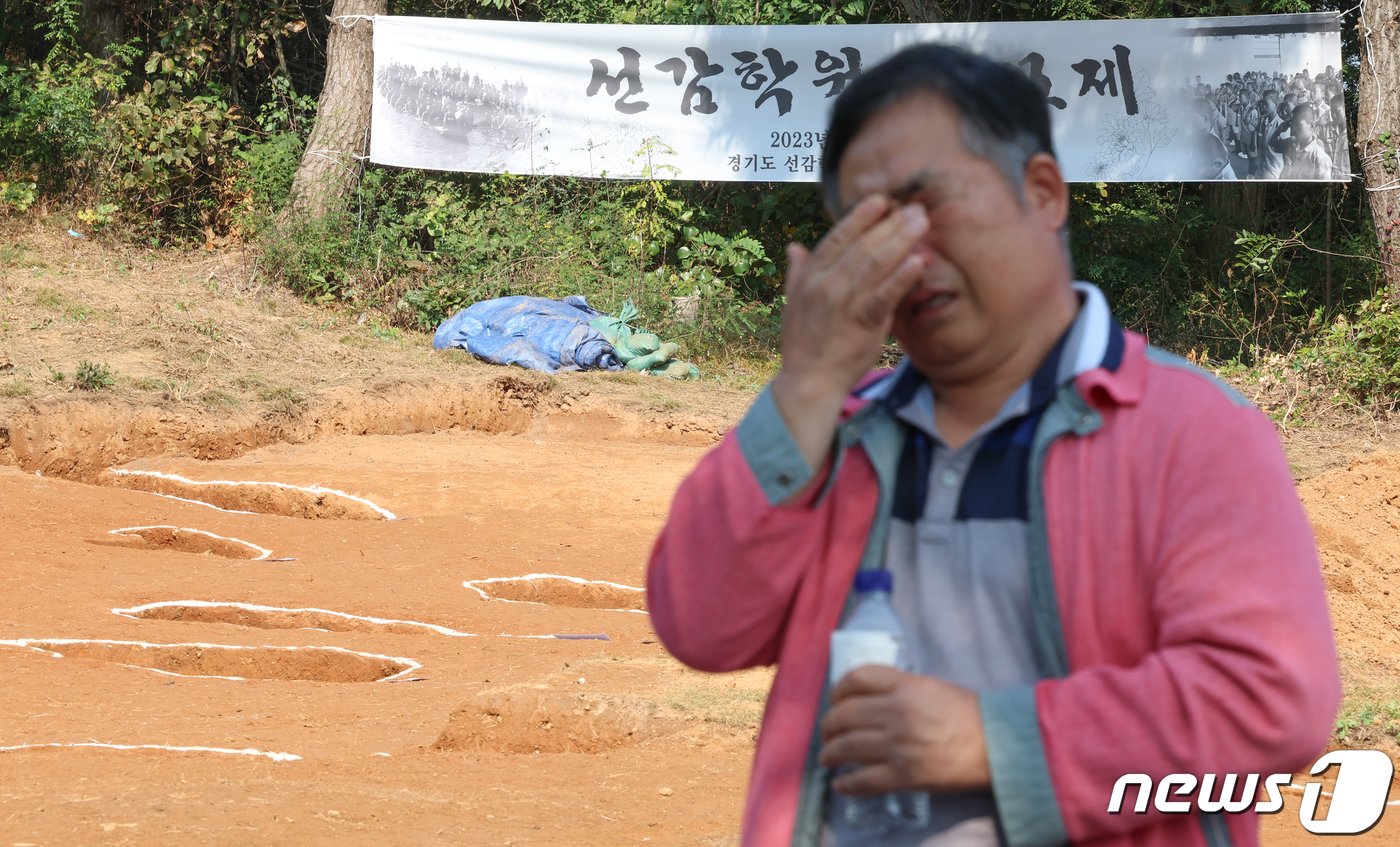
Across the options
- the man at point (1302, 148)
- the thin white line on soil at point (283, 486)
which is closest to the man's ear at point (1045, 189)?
the thin white line on soil at point (283, 486)

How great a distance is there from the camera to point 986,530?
138 centimetres

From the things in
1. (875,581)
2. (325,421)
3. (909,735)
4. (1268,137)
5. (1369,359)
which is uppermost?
(1268,137)

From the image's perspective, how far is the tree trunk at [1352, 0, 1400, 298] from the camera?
11.1 m

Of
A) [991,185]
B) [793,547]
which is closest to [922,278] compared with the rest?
[991,185]

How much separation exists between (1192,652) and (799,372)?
17.0 inches

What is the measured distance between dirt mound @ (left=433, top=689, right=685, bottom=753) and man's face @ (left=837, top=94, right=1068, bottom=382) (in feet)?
12.7

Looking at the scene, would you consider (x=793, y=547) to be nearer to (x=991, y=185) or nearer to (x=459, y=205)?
(x=991, y=185)

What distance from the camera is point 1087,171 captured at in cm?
1147

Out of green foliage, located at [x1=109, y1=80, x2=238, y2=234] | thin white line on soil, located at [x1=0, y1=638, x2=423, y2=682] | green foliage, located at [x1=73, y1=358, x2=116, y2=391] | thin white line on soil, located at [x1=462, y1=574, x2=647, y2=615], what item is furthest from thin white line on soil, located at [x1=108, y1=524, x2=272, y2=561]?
green foliage, located at [x1=109, y1=80, x2=238, y2=234]

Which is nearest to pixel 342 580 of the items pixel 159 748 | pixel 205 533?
pixel 205 533

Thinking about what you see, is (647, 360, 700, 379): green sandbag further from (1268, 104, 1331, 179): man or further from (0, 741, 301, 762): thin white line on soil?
(0, 741, 301, 762): thin white line on soil

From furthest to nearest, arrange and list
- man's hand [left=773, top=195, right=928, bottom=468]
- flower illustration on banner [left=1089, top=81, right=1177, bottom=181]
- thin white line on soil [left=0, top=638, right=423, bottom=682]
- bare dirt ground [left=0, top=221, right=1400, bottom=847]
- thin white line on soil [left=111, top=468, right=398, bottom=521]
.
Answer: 1. flower illustration on banner [left=1089, top=81, right=1177, bottom=181]
2. thin white line on soil [left=111, top=468, right=398, bottom=521]
3. thin white line on soil [left=0, top=638, right=423, bottom=682]
4. bare dirt ground [left=0, top=221, right=1400, bottom=847]
5. man's hand [left=773, top=195, right=928, bottom=468]

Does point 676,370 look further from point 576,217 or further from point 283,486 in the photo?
point 283,486

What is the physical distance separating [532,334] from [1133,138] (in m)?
5.11
